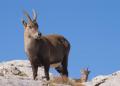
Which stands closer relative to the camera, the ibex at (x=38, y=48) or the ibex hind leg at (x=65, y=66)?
the ibex at (x=38, y=48)

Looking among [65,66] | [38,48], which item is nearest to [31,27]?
[38,48]

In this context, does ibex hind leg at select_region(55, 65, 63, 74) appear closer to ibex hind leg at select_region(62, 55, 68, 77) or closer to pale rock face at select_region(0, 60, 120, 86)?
ibex hind leg at select_region(62, 55, 68, 77)

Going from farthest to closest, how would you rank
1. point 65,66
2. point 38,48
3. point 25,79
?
point 65,66 < point 38,48 < point 25,79

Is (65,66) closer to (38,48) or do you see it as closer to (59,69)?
(59,69)

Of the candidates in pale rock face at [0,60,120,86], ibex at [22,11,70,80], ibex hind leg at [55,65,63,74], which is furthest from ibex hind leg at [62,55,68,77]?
pale rock face at [0,60,120,86]

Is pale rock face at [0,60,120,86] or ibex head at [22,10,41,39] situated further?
ibex head at [22,10,41,39]

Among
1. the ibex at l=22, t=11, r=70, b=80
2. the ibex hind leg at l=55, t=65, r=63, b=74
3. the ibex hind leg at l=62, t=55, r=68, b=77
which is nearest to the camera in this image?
the ibex at l=22, t=11, r=70, b=80

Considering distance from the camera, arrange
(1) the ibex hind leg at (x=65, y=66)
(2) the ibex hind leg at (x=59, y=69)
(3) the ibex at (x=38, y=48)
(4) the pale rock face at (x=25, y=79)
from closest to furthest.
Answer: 1. (4) the pale rock face at (x=25, y=79)
2. (3) the ibex at (x=38, y=48)
3. (1) the ibex hind leg at (x=65, y=66)
4. (2) the ibex hind leg at (x=59, y=69)

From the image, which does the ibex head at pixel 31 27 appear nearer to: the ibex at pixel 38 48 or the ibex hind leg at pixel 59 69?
the ibex at pixel 38 48

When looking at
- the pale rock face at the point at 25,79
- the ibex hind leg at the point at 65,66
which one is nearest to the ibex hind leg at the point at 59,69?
the ibex hind leg at the point at 65,66

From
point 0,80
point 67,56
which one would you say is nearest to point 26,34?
point 67,56

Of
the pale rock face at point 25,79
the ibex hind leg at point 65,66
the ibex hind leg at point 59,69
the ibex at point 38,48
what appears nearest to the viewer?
the pale rock face at point 25,79

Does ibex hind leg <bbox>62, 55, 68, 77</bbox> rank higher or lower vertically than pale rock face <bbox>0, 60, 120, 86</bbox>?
higher

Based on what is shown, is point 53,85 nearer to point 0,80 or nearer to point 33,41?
point 0,80
